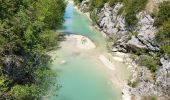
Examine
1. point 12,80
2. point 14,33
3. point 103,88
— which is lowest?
point 103,88

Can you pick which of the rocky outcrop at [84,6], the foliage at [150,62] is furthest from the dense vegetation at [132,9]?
the rocky outcrop at [84,6]

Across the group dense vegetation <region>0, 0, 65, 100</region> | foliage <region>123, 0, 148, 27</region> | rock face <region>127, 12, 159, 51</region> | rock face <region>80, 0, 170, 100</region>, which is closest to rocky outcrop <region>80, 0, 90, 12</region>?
rock face <region>80, 0, 170, 100</region>

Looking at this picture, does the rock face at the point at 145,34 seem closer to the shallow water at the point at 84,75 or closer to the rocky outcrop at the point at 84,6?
the shallow water at the point at 84,75

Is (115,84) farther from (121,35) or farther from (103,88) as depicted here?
(121,35)

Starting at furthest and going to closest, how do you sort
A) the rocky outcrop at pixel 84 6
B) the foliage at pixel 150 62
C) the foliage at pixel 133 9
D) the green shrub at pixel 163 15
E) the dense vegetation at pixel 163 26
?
the rocky outcrop at pixel 84 6 → the foliage at pixel 133 9 → the green shrub at pixel 163 15 → the dense vegetation at pixel 163 26 → the foliage at pixel 150 62

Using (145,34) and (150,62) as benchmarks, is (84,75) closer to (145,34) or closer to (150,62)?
(150,62)

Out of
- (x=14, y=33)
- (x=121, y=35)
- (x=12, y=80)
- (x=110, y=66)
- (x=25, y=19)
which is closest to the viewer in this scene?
(x=12, y=80)

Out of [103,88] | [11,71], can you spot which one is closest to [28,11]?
[11,71]
